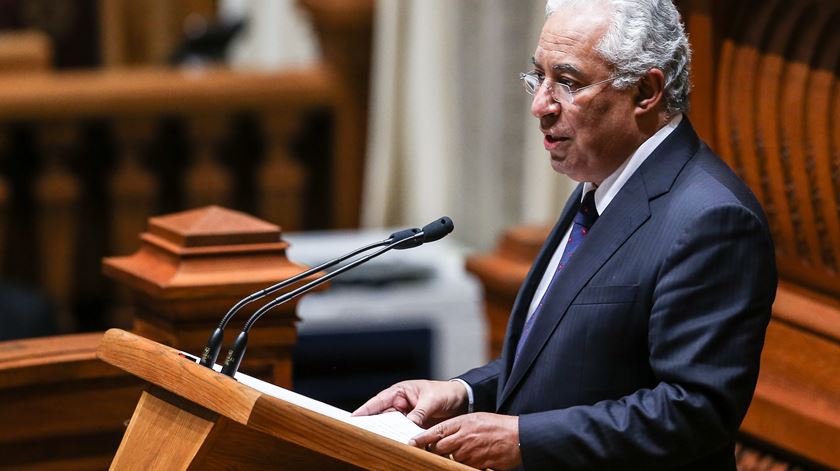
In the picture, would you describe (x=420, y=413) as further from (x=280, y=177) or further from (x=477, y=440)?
(x=280, y=177)

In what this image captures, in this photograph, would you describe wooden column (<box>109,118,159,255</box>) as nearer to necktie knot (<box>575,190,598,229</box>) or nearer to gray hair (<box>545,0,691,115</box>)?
necktie knot (<box>575,190,598,229</box>)

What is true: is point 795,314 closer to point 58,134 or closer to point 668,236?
point 668,236

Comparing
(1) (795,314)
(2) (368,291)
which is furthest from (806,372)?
(2) (368,291)

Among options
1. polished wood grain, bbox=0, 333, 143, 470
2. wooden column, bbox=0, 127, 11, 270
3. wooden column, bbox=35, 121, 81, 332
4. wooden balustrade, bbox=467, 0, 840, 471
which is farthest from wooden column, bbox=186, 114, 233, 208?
wooden balustrade, bbox=467, 0, 840, 471

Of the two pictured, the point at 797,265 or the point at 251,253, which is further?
the point at 797,265

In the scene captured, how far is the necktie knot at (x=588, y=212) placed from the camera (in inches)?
93.1

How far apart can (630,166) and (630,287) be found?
0.70ft

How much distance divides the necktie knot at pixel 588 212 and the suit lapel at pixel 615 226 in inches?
4.0

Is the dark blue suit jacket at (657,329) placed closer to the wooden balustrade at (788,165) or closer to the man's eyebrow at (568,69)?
the man's eyebrow at (568,69)

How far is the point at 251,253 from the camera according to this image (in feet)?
9.57

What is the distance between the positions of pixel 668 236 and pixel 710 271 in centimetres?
9

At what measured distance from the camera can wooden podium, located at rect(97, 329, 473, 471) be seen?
199 centimetres

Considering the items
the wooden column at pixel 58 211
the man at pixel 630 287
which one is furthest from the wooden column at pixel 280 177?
the man at pixel 630 287

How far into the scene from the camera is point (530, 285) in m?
2.45
